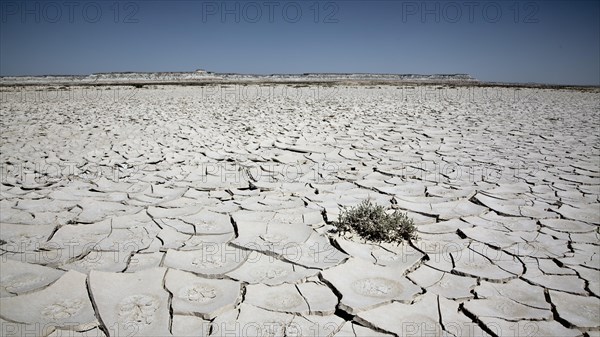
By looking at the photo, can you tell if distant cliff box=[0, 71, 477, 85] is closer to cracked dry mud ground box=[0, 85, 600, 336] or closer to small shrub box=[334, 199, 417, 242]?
cracked dry mud ground box=[0, 85, 600, 336]

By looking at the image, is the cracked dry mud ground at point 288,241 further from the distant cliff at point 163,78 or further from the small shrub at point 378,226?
the distant cliff at point 163,78

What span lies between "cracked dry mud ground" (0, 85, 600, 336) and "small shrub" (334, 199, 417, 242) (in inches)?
2.9

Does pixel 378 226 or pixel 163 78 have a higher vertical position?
pixel 163 78

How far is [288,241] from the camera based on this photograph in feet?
6.80

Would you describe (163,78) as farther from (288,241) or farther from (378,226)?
(378,226)

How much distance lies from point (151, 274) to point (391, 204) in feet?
5.62

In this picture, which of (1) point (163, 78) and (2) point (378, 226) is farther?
(1) point (163, 78)

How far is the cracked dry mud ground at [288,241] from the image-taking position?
1448 millimetres

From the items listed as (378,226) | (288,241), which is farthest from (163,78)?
(378,226)

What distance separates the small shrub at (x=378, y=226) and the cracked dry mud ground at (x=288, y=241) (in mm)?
74

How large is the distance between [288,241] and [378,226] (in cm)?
55

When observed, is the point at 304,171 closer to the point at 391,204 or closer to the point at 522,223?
the point at 391,204

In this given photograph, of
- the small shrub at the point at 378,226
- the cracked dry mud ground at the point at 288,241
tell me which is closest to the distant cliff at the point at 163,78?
the cracked dry mud ground at the point at 288,241

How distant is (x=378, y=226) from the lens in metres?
2.09
